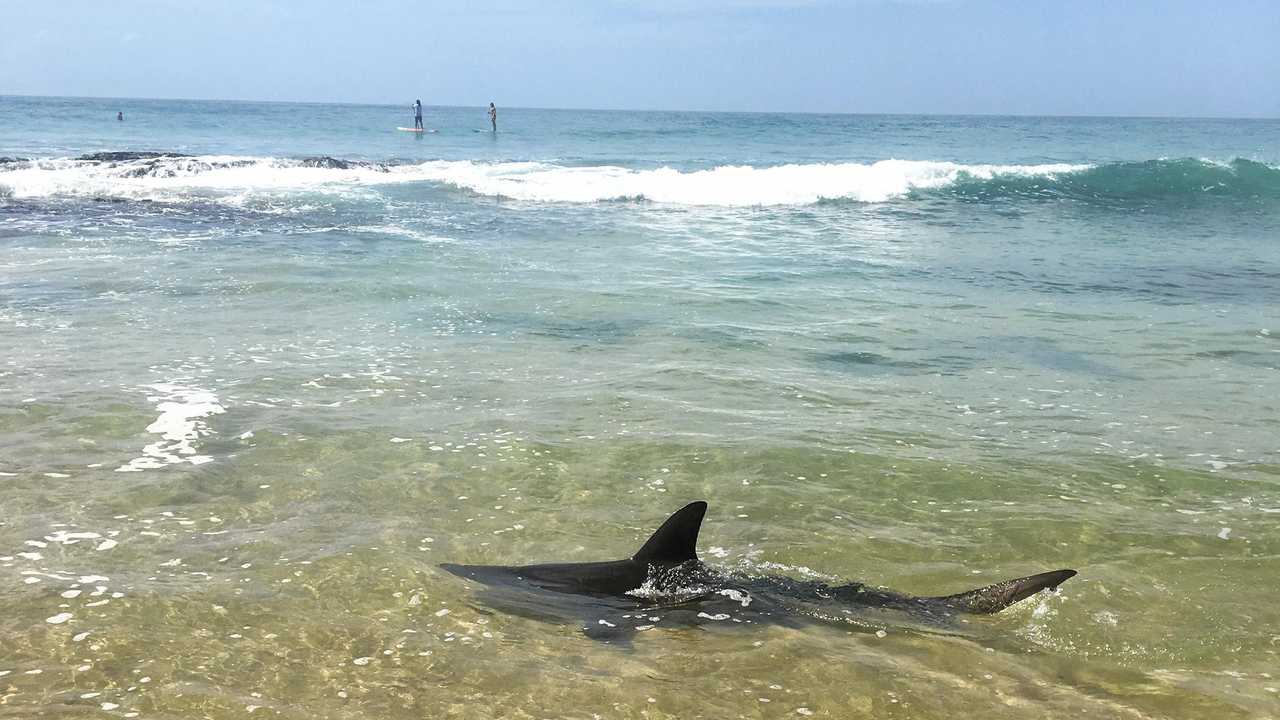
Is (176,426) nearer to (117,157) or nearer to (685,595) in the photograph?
(685,595)

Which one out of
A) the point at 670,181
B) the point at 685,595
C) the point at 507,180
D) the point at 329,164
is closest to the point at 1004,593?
the point at 685,595

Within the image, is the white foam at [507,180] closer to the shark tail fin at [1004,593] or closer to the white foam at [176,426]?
the white foam at [176,426]

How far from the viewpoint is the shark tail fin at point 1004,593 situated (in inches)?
182

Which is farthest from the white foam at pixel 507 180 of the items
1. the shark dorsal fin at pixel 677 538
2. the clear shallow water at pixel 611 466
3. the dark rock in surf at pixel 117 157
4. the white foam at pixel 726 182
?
the shark dorsal fin at pixel 677 538

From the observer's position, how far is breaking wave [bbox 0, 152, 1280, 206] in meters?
25.7

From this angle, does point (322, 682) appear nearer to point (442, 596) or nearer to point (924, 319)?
point (442, 596)

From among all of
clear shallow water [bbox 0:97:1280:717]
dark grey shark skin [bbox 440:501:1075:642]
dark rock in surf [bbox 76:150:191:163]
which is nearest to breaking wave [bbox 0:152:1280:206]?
dark rock in surf [bbox 76:150:191:163]

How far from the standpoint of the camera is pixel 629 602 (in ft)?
14.8

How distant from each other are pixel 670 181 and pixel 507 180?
4.55 meters

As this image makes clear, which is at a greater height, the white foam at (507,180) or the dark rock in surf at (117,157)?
the dark rock in surf at (117,157)

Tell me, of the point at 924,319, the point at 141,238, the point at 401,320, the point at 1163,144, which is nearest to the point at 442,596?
the point at 401,320

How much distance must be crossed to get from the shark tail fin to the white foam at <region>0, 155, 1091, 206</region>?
21171mm

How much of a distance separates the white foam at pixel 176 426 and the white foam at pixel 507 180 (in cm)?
1635

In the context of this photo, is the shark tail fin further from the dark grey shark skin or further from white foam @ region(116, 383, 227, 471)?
white foam @ region(116, 383, 227, 471)
